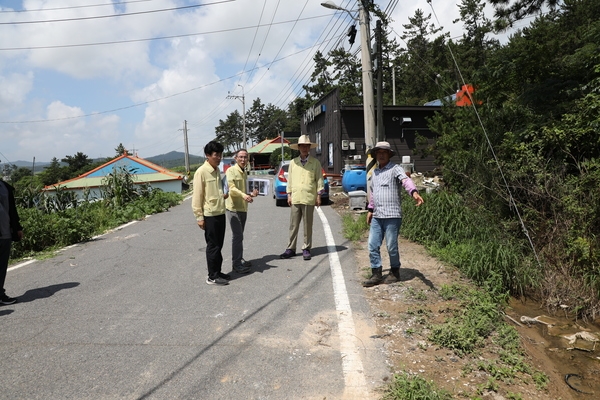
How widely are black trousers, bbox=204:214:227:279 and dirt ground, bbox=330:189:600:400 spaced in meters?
1.88

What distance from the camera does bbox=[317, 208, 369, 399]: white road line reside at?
9.60ft

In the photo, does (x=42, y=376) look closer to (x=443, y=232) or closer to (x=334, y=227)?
(x=443, y=232)

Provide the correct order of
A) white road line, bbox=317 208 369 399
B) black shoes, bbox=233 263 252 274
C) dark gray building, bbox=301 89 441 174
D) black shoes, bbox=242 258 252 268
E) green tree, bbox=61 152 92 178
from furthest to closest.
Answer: green tree, bbox=61 152 92 178
dark gray building, bbox=301 89 441 174
black shoes, bbox=242 258 252 268
black shoes, bbox=233 263 252 274
white road line, bbox=317 208 369 399

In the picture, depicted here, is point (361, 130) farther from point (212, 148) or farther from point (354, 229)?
point (212, 148)

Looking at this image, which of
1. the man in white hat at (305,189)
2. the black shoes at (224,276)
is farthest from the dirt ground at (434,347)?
the black shoes at (224,276)

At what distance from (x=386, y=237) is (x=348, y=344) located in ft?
6.04

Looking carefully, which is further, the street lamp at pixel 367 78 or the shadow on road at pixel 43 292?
the street lamp at pixel 367 78

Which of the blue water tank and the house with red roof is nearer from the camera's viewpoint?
the blue water tank

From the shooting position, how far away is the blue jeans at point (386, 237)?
5047 mm

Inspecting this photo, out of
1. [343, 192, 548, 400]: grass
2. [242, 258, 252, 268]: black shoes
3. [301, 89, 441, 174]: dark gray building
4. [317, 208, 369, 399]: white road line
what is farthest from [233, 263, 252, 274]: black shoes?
[301, 89, 441, 174]: dark gray building

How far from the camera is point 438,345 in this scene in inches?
140

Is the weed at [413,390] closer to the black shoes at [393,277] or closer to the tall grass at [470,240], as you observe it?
the black shoes at [393,277]


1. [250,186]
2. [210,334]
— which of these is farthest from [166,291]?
[250,186]

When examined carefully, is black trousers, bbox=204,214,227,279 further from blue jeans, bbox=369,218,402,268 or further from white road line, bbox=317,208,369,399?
blue jeans, bbox=369,218,402,268
